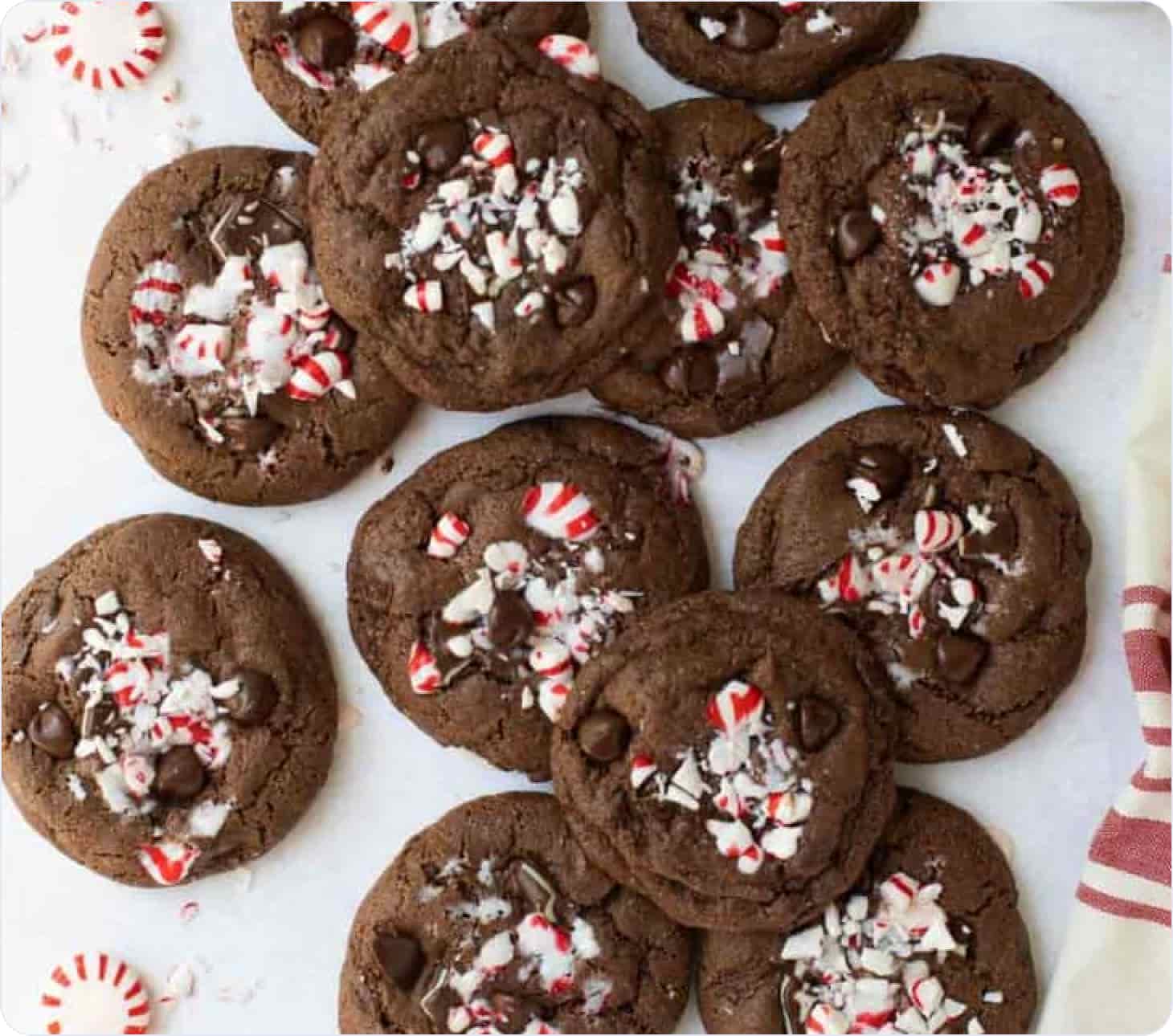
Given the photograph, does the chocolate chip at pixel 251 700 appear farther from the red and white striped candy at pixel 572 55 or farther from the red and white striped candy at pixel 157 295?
the red and white striped candy at pixel 572 55

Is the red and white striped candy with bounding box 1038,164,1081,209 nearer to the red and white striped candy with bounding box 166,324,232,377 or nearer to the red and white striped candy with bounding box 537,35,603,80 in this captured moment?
the red and white striped candy with bounding box 537,35,603,80

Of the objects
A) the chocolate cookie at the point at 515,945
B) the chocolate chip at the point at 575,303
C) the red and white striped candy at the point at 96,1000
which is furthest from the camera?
the red and white striped candy at the point at 96,1000

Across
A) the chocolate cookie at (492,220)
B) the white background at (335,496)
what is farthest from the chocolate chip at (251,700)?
the chocolate cookie at (492,220)

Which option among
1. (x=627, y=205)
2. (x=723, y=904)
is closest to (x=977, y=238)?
(x=627, y=205)

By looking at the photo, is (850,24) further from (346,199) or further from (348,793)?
(348,793)

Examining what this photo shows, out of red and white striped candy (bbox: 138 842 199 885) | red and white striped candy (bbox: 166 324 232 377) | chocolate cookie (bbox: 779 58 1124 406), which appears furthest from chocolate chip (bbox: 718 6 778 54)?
red and white striped candy (bbox: 138 842 199 885)

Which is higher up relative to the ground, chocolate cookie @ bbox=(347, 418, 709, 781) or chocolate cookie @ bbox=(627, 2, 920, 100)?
chocolate cookie @ bbox=(627, 2, 920, 100)
